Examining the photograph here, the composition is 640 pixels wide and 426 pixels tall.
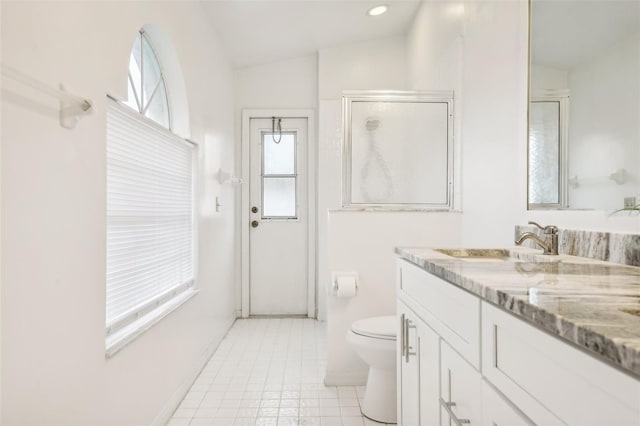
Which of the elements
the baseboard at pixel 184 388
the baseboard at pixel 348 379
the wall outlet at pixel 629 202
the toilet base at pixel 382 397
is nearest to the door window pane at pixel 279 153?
the baseboard at pixel 184 388

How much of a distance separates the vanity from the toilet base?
0.58m

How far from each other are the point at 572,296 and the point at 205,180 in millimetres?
2441

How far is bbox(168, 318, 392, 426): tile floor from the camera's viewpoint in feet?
6.52

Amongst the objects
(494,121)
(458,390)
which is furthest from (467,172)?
(458,390)

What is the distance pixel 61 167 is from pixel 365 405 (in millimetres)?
1729

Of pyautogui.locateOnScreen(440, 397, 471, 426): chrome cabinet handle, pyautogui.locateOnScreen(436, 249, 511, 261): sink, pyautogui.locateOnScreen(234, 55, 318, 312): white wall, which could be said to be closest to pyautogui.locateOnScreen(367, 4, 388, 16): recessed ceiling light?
pyautogui.locateOnScreen(234, 55, 318, 312): white wall

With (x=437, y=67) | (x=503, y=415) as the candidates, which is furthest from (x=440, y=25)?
(x=503, y=415)

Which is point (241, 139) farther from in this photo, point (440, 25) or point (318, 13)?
point (440, 25)

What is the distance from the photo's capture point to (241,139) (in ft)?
12.8

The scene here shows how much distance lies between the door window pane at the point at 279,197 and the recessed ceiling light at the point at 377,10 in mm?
1632

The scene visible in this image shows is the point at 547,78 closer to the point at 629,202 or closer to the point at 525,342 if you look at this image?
the point at 629,202

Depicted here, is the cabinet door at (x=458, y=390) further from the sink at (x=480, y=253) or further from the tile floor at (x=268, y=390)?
the tile floor at (x=268, y=390)

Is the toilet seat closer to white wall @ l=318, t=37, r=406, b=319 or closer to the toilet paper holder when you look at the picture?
the toilet paper holder

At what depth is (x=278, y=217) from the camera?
3957mm
